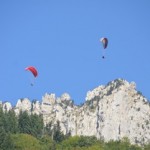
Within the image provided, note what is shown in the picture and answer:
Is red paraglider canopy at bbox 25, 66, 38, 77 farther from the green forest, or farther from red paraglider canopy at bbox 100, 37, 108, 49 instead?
the green forest

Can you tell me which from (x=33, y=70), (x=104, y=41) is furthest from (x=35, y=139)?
(x=104, y=41)

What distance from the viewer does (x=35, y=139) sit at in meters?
152

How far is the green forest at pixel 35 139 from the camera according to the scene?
465 ft

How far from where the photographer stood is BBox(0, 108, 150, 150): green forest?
465 feet

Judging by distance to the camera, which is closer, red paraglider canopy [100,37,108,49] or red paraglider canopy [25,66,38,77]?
red paraglider canopy [100,37,108,49]

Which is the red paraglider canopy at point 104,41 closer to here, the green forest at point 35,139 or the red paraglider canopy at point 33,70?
the red paraglider canopy at point 33,70

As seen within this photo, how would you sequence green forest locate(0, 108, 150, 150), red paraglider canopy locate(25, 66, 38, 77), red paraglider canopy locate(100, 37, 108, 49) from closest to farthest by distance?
1. red paraglider canopy locate(100, 37, 108, 49)
2. red paraglider canopy locate(25, 66, 38, 77)
3. green forest locate(0, 108, 150, 150)

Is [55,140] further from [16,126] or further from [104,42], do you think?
[104,42]

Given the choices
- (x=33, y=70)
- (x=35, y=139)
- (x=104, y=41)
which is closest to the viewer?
(x=104, y=41)

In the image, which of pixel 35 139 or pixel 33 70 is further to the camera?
pixel 35 139

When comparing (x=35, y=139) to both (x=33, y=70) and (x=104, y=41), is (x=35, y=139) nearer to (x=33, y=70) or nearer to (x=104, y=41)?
(x=33, y=70)

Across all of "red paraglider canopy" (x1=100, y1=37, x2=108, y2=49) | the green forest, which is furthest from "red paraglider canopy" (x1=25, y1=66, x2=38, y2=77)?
the green forest

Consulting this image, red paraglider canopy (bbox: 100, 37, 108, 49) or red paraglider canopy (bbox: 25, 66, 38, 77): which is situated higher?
red paraglider canopy (bbox: 100, 37, 108, 49)

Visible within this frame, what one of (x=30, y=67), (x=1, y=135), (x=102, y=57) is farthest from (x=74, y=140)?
(x=102, y=57)
